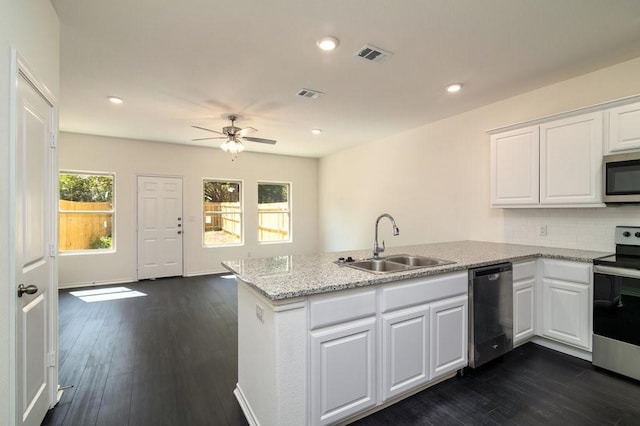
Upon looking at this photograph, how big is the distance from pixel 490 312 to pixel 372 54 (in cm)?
241

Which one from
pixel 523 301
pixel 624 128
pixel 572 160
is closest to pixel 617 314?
pixel 523 301

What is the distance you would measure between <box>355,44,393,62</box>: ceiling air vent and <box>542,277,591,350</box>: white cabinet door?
2.57m

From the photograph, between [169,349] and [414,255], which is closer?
[414,255]

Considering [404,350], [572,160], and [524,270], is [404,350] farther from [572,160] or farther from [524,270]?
[572,160]

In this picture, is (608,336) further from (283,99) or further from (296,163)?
(296,163)

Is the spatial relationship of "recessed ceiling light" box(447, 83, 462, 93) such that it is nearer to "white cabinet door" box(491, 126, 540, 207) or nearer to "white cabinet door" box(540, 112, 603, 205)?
"white cabinet door" box(491, 126, 540, 207)

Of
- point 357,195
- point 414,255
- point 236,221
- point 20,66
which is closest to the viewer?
point 20,66

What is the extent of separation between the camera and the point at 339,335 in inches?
66.7

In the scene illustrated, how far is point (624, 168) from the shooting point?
7.97 feet

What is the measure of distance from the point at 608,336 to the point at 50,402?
4.16 m

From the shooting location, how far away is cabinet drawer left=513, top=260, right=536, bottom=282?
265 centimetres

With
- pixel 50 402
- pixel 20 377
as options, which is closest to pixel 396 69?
pixel 20 377

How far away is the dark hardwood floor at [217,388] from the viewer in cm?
189

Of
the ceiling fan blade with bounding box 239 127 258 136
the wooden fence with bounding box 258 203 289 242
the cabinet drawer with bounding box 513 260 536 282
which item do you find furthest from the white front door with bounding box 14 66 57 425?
the wooden fence with bounding box 258 203 289 242
